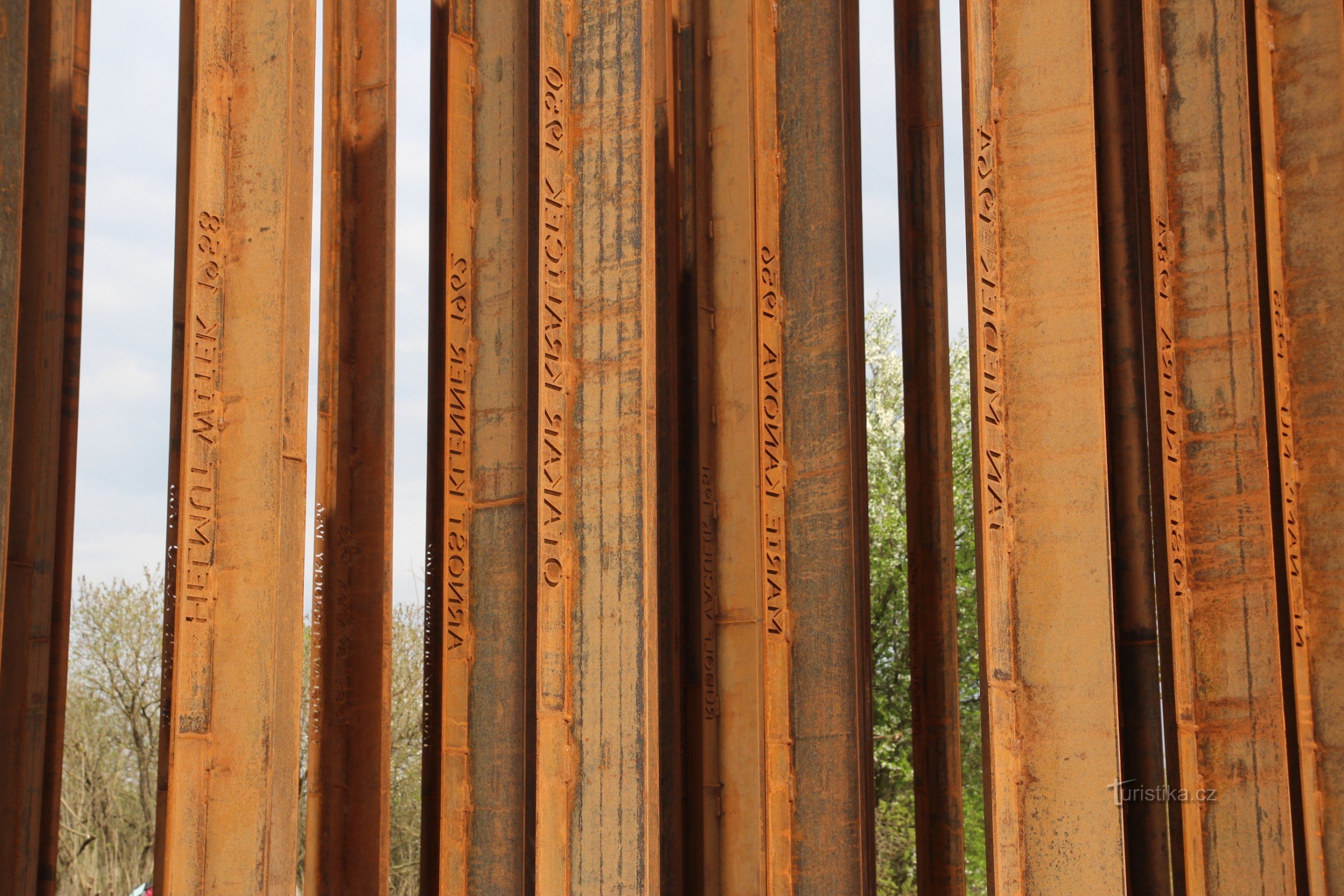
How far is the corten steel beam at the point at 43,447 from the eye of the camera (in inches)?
252

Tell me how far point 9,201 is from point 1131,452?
5.60 metres

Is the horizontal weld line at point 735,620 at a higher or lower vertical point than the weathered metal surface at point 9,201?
lower

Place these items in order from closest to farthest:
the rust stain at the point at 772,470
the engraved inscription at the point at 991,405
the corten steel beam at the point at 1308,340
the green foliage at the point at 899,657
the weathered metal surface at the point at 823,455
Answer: the engraved inscription at the point at 991,405, the weathered metal surface at the point at 823,455, the rust stain at the point at 772,470, the corten steel beam at the point at 1308,340, the green foliage at the point at 899,657

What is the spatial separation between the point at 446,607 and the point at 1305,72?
608 cm

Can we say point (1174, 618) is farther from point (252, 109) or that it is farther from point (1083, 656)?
point (252, 109)

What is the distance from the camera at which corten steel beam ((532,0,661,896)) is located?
6.07m

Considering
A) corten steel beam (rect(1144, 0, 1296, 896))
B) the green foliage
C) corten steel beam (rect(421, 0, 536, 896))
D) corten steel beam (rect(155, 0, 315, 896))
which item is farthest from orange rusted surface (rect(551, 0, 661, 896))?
the green foliage

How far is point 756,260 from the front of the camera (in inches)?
299

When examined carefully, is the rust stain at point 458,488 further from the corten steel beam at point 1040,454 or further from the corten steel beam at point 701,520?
the corten steel beam at point 1040,454

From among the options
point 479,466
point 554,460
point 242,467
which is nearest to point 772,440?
point 554,460

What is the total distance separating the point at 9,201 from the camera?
19.1 ft

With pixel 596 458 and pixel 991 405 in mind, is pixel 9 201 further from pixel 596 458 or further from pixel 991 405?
pixel 991 405

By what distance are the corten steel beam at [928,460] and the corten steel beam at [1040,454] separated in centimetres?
394

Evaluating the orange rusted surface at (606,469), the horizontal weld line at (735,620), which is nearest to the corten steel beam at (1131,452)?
the horizontal weld line at (735,620)
